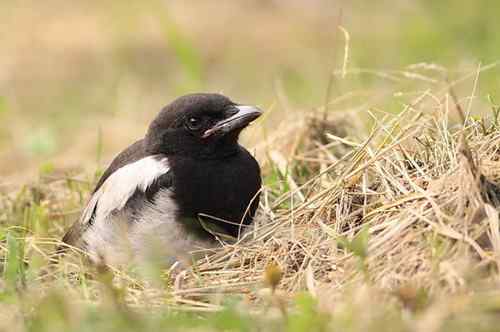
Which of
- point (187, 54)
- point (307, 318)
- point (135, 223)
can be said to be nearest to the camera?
point (307, 318)

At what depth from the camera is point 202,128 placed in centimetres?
475

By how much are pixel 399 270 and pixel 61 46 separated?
7.69m

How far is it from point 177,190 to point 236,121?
44cm

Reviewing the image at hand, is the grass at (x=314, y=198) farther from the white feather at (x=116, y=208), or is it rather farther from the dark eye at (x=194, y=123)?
the dark eye at (x=194, y=123)

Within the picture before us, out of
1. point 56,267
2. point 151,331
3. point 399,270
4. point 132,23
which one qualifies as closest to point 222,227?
point 56,267

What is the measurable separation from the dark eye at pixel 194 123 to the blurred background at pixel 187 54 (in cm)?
225

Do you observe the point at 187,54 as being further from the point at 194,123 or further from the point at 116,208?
the point at 116,208

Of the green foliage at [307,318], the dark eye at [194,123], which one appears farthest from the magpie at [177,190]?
the green foliage at [307,318]

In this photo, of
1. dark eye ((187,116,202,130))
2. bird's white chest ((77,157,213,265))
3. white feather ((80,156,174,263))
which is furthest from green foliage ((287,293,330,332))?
dark eye ((187,116,202,130))

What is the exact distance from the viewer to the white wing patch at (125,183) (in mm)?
4574

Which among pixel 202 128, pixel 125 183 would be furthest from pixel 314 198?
pixel 125 183

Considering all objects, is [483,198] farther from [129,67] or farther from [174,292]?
[129,67]

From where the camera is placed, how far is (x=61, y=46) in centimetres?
1059

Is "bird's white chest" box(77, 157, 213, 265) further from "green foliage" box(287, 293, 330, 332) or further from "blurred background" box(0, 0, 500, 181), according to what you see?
"blurred background" box(0, 0, 500, 181)
